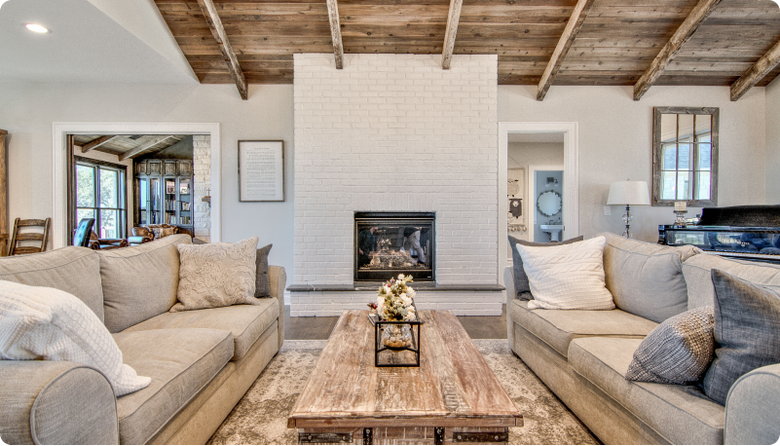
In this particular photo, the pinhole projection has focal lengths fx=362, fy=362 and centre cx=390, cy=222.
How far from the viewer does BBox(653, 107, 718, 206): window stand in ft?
13.7

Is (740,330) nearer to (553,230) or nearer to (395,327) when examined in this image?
(395,327)

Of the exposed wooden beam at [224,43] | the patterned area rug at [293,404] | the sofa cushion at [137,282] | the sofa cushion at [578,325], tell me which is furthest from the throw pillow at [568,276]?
the exposed wooden beam at [224,43]

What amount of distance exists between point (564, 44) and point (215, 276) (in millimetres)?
3613

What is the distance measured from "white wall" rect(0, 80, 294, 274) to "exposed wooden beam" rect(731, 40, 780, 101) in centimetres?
503

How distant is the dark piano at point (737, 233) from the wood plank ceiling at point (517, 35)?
1.56 meters

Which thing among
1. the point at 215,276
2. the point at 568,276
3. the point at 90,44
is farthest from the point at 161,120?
the point at 568,276

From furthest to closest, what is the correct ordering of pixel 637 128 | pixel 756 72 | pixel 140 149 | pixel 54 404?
pixel 140 149, pixel 637 128, pixel 756 72, pixel 54 404

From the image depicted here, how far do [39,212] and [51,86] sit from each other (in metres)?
1.41

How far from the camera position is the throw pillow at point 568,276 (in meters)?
2.16

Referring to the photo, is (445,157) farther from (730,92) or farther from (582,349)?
(730,92)

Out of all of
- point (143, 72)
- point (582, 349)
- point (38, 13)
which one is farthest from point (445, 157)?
point (38, 13)

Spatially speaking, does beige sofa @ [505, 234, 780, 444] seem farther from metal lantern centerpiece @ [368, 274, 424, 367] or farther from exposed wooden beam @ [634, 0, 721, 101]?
exposed wooden beam @ [634, 0, 721, 101]

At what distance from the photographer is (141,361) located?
135cm

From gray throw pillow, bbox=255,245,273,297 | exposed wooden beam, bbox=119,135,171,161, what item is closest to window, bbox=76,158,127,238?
exposed wooden beam, bbox=119,135,171,161
